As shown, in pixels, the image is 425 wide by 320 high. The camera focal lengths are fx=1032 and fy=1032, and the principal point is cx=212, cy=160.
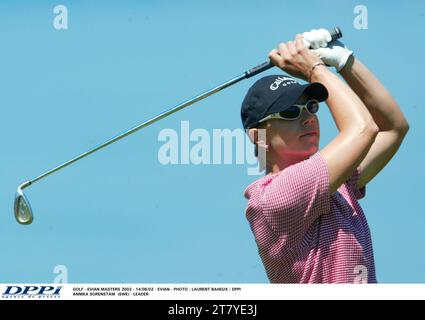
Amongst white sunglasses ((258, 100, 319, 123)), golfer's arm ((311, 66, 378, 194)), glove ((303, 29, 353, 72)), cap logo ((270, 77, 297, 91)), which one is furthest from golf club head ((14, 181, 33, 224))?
golfer's arm ((311, 66, 378, 194))

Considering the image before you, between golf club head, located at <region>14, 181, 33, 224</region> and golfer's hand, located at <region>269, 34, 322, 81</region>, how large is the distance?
6.58 ft

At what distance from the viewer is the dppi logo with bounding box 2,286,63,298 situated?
4.35 meters

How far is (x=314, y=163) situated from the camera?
3.88m

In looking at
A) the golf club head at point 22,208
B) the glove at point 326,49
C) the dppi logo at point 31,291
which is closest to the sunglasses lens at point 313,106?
the glove at point 326,49

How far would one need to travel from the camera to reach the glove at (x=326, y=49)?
414cm

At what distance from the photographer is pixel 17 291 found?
14.6 feet

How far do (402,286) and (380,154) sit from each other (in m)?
0.56

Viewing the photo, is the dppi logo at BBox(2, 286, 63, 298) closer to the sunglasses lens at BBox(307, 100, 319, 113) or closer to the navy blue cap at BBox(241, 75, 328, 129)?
the navy blue cap at BBox(241, 75, 328, 129)

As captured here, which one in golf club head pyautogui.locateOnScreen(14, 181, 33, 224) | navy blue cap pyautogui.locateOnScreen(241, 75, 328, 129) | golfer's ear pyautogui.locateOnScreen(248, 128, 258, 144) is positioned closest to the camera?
navy blue cap pyautogui.locateOnScreen(241, 75, 328, 129)

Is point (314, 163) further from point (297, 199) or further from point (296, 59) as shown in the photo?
point (296, 59)

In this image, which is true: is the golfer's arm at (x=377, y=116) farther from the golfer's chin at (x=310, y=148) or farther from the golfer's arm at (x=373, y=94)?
the golfer's chin at (x=310, y=148)

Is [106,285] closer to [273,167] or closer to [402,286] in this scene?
[273,167]

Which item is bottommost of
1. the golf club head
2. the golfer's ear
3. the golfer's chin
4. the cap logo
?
the golf club head
